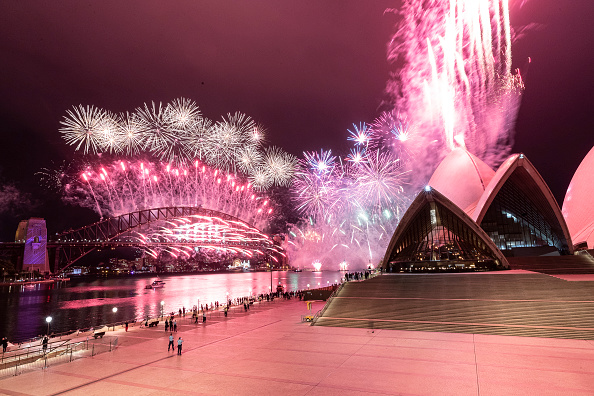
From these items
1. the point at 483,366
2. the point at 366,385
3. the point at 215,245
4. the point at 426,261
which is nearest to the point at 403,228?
the point at 426,261

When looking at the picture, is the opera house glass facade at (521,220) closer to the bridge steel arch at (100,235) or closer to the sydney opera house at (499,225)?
the sydney opera house at (499,225)

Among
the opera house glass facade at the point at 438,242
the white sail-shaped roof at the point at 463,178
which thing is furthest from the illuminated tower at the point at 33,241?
the white sail-shaped roof at the point at 463,178

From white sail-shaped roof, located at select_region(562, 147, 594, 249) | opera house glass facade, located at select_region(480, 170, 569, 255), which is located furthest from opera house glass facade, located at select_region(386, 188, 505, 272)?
white sail-shaped roof, located at select_region(562, 147, 594, 249)

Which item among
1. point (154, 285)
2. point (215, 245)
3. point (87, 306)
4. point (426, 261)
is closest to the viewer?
point (426, 261)

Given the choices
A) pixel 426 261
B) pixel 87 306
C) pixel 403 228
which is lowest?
pixel 87 306

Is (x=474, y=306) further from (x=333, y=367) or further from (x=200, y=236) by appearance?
(x=200, y=236)

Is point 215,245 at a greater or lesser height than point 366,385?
greater

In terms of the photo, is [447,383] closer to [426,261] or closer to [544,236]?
[426,261]

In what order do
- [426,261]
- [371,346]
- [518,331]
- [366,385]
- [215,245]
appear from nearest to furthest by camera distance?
[366,385]
[371,346]
[518,331]
[426,261]
[215,245]
